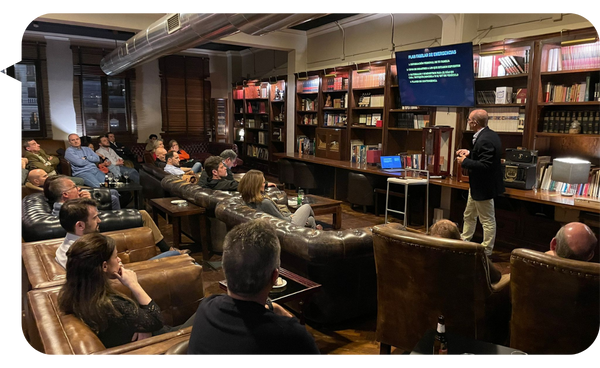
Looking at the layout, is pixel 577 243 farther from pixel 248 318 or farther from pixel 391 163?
pixel 391 163

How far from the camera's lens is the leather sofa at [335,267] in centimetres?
277

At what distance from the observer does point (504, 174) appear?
15.3 feet

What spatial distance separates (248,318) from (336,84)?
6.61 meters

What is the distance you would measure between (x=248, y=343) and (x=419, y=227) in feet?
16.2

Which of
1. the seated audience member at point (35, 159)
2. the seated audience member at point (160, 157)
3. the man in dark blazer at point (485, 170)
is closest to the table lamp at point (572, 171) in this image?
the man in dark blazer at point (485, 170)

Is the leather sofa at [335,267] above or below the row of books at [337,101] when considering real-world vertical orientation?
below

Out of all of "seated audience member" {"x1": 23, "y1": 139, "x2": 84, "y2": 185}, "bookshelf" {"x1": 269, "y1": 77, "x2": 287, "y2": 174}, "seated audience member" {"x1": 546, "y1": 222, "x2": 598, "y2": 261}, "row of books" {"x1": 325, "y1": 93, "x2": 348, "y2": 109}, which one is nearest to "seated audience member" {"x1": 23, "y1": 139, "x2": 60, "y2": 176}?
"seated audience member" {"x1": 23, "y1": 139, "x2": 84, "y2": 185}

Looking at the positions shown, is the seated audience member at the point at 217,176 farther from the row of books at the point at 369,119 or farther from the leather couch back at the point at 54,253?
the row of books at the point at 369,119

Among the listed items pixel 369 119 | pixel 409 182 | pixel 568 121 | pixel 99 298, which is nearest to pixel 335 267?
pixel 99 298

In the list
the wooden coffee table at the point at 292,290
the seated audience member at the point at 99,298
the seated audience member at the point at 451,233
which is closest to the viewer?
the seated audience member at the point at 99,298

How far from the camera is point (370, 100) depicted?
685cm

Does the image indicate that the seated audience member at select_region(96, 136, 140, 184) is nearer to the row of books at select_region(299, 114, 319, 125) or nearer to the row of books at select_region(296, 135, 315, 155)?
the row of books at select_region(296, 135, 315, 155)

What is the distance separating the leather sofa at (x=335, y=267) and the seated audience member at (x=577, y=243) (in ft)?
3.80

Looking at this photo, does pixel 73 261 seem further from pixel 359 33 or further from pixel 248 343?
pixel 359 33
